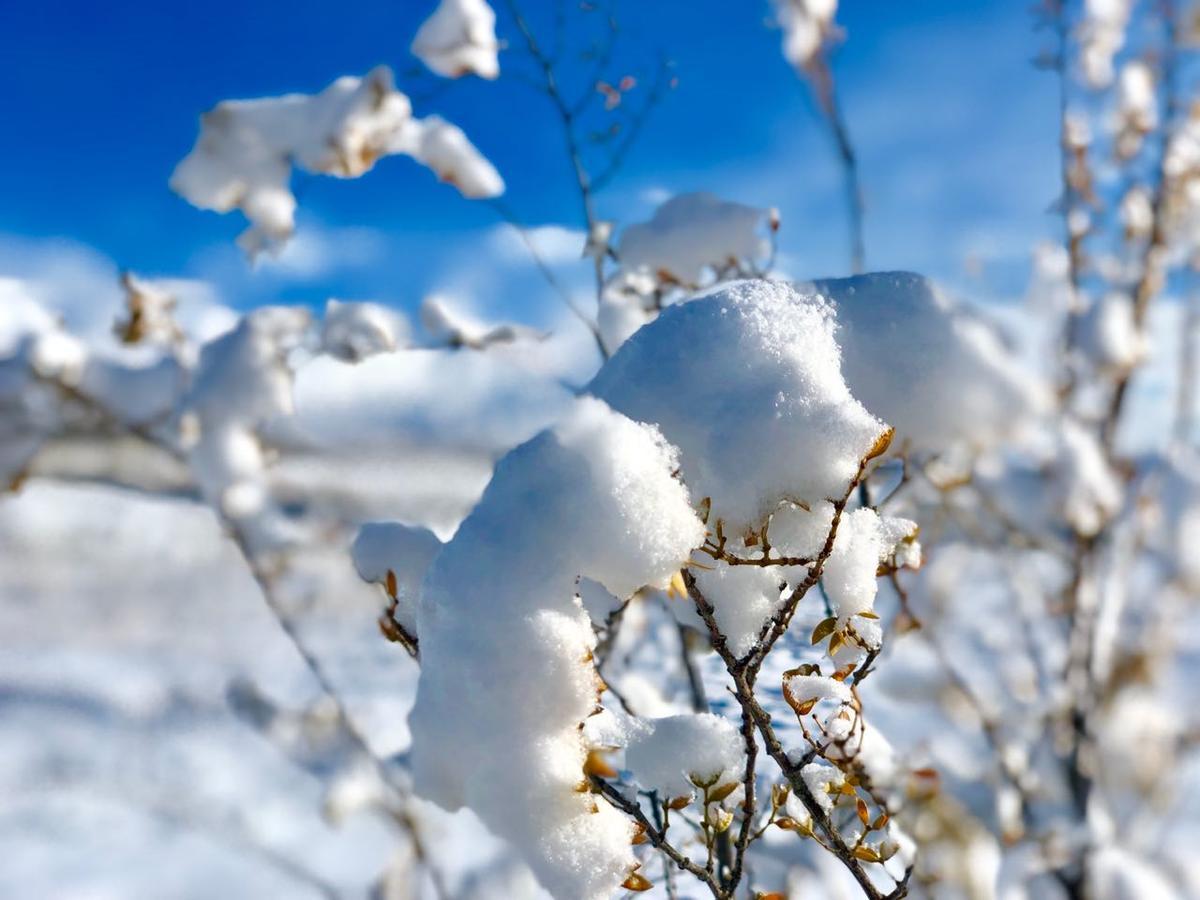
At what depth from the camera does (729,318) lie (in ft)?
2.22

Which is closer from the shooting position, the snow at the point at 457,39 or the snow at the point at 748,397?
the snow at the point at 748,397

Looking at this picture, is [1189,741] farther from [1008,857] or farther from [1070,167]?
[1070,167]

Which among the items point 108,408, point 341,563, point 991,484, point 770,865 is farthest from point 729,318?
point 991,484

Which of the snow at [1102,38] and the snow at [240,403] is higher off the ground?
the snow at [1102,38]

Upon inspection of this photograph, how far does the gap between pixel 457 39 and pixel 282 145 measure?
53 centimetres

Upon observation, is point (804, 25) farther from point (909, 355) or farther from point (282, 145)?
point (909, 355)

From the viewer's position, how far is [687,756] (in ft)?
2.29

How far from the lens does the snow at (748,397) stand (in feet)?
1.92

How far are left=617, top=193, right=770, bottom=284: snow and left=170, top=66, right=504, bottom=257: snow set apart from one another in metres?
0.57

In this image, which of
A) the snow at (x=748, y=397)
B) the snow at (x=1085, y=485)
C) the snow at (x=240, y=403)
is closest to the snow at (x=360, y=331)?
the snow at (x=240, y=403)

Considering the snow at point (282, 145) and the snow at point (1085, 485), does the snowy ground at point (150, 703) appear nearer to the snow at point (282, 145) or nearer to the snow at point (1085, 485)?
the snow at point (282, 145)

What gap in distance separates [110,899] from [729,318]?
4055 millimetres

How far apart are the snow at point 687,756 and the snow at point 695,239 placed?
3.75 feet

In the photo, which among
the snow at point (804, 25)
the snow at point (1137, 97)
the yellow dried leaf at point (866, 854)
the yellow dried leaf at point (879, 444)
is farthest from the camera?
the snow at point (1137, 97)
